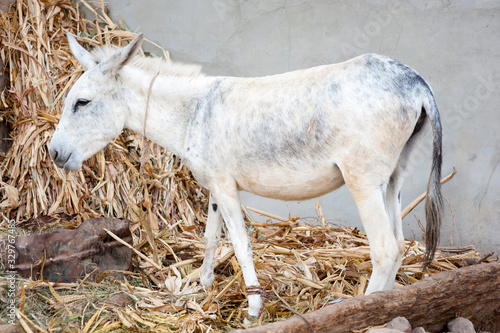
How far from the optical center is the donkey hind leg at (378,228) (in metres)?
2.69

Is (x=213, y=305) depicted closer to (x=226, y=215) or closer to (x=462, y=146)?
(x=226, y=215)

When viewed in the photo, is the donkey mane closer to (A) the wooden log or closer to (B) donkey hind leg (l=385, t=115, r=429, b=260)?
(B) donkey hind leg (l=385, t=115, r=429, b=260)


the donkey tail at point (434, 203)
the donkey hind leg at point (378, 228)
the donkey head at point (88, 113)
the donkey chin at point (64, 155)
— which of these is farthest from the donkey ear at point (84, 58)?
the donkey tail at point (434, 203)

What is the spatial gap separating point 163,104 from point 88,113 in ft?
1.53

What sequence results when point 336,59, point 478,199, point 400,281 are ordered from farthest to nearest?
point 336,59
point 478,199
point 400,281

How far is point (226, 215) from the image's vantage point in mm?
3049

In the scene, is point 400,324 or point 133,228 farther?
point 133,228

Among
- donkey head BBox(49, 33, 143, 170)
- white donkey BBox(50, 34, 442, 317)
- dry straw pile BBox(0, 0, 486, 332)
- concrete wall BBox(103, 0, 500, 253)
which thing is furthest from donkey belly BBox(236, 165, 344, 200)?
concrete wall BBox(103, 0, 500, 253)

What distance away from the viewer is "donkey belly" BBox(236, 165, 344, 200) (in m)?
2.83

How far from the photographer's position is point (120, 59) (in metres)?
3.11

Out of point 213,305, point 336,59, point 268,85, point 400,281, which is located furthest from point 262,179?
point 336,59

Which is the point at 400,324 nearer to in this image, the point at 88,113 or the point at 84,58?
the point at 88,113

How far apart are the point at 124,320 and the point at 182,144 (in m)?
1.11

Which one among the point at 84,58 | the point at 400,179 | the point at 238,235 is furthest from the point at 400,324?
the point at 84,58
